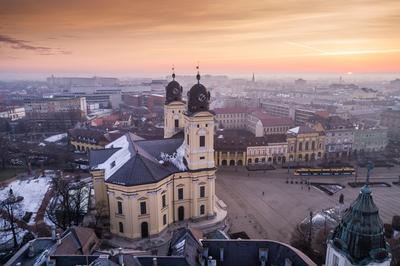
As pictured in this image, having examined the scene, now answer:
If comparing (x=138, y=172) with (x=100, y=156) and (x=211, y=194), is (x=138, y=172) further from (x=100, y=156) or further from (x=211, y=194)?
(x=211, y=194)

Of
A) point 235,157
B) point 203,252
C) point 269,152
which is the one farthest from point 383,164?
point 203,252

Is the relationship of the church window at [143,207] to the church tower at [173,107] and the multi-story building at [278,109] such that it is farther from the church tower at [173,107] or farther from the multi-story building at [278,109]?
the multi-story building at [278,109]

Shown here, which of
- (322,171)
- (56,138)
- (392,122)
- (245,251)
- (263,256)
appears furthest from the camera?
(392,122)

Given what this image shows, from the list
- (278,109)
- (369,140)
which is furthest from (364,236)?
(278,109)

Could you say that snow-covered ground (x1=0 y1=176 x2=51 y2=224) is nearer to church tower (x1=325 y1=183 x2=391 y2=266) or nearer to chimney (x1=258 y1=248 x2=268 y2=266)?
chimney (x1=258 y1=248 x2=268 y2=266)

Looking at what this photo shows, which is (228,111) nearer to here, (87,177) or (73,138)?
(73,138)

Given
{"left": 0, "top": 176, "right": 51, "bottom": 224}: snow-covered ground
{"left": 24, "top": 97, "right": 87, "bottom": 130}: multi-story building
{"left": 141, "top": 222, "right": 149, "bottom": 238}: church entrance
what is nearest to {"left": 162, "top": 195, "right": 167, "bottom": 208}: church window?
{"left": 141, "top": 222, "right": 149, "bottom": 238}: church entrance

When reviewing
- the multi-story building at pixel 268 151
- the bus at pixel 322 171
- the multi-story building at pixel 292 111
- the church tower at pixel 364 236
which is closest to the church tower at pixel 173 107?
the multi-story building at pixel 268 151
